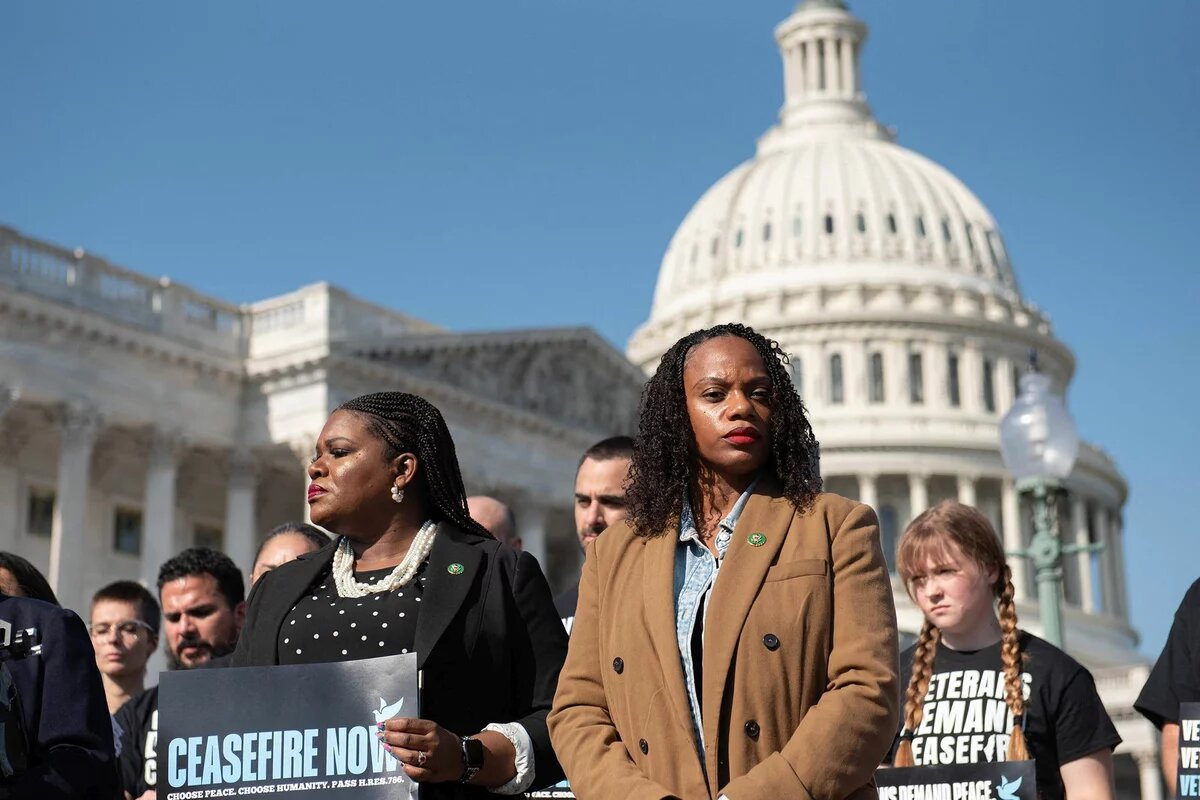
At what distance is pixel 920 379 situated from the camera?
300 feet

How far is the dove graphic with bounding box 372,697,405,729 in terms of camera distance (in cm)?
508

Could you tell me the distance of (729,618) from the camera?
4.96 metres

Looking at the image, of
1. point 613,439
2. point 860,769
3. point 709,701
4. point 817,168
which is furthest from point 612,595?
point 817,168

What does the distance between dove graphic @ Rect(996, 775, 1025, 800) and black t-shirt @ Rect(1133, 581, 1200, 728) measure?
686mm

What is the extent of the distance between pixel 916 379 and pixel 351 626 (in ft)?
287

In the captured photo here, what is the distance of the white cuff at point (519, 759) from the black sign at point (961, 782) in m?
1.60

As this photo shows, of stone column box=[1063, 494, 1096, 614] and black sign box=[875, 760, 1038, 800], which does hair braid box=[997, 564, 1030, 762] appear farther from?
stone column box=[1063, 494, 1096, 614]

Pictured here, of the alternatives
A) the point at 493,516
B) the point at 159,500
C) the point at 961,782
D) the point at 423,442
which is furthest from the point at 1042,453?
the point at 159,500

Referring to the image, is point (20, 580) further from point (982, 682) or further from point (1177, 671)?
point (1177, 671)

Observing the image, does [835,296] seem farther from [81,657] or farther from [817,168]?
[81,657]

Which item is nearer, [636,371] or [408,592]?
[408,592]

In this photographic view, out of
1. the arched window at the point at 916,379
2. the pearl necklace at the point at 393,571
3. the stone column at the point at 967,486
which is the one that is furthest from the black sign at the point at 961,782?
the arched window at the point at 916,379

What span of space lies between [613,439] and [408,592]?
3.87 m

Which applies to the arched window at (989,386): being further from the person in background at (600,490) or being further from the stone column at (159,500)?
the person in background at (600,490)
